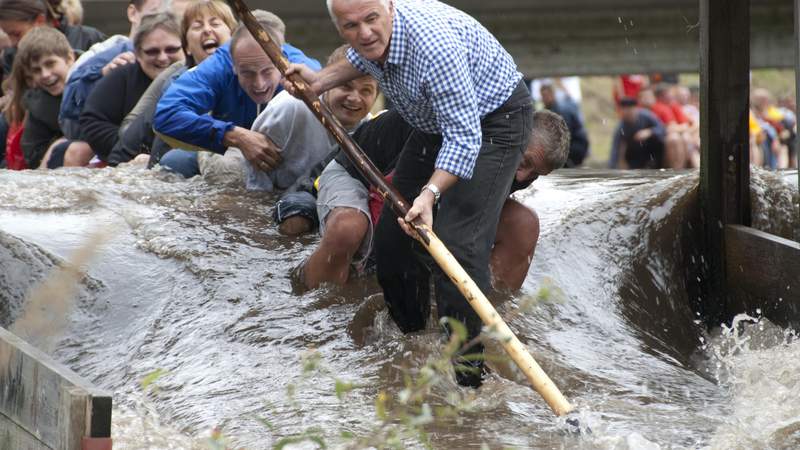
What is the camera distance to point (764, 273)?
6.97m

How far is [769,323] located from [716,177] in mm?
897

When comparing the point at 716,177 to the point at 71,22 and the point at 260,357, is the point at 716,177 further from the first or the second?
the point at 71,22

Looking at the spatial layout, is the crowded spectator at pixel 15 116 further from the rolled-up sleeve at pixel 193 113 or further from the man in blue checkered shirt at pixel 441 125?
the man in blue checkered shirt at pixel 441 125

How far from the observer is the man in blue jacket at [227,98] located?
724 cm

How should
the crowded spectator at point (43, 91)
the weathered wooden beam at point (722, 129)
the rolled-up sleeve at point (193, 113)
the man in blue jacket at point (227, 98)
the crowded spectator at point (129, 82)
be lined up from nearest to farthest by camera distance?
1. the weathered wooden beam at point (722, 129)
2. the man in blue jacket at point (227, 98)
3. the rolled-up sleeve at point (193, 113)
4. the crowded spectator at point (129, 82)
5. the crowded spectator at point (43, 91)

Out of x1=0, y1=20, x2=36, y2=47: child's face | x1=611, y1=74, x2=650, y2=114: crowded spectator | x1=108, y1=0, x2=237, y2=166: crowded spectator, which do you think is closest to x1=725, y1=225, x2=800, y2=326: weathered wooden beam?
x1=108, y1=0, x2=237, y2=166: crowded spectator

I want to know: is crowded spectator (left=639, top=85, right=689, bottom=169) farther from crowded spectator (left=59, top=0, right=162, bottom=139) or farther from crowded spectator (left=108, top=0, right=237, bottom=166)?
crowded spectator (left=108, top=0, right=237, bottom=166)

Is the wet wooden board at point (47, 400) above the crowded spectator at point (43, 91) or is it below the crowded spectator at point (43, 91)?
below

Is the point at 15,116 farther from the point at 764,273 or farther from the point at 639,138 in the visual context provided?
the point at 639,138

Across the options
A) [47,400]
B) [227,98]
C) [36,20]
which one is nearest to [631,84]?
[36,20]

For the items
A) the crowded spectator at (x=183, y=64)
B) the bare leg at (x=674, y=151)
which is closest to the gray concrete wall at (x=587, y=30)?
the bare leg at (x=674, y=151)

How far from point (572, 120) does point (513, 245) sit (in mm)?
9946

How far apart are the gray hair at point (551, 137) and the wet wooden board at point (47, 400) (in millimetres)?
2492

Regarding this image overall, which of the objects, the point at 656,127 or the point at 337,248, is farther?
the point at 656,127
